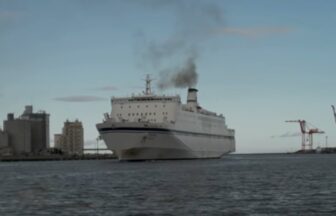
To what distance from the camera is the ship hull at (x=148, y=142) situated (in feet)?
338

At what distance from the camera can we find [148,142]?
344 feet

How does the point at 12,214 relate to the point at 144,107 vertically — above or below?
below

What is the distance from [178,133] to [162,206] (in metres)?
75.9

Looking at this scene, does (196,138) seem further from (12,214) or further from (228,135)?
(12,214)

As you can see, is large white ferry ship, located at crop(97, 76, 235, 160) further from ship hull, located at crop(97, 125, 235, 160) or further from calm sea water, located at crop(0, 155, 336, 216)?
calm sea water, located at crop(0, 155, 336, 216)

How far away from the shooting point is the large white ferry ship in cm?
10362

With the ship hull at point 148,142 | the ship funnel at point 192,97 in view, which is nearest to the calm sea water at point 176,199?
the ship hull at point 148,142

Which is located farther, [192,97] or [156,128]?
[192,97]

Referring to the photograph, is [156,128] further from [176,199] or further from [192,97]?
[176,199]

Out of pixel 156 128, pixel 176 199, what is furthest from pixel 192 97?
pixel 176 199

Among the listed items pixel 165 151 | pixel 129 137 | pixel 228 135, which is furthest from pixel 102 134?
pixel 228 135

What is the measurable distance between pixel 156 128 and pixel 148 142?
2662 millimetres

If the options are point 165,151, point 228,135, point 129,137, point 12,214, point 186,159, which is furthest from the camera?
point 228,135

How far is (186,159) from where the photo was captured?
389ft
